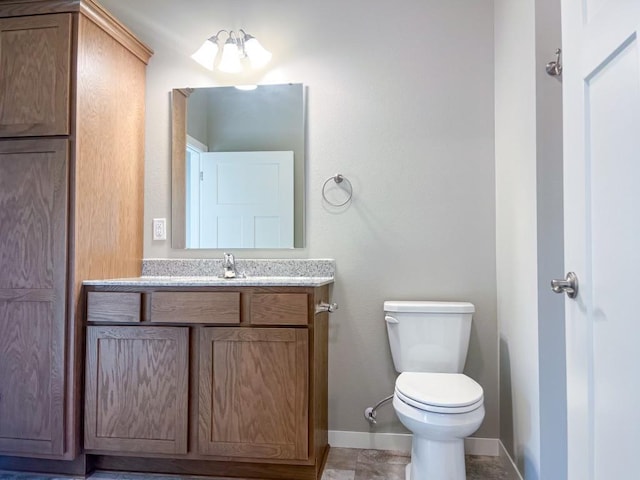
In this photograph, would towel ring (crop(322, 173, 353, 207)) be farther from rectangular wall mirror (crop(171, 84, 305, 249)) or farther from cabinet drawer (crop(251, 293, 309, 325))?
cabinet drawer (crop(251, 293, 309, 325))

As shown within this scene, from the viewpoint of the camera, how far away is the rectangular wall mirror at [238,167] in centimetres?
229

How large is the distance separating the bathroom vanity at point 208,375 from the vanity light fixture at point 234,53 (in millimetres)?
1225

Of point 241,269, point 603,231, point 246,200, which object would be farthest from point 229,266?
point 603,231

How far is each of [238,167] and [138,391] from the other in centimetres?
119

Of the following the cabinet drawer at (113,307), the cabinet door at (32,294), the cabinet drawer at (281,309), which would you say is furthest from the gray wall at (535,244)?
the cabinet door at (32,294)

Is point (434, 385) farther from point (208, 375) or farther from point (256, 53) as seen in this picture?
point (256, 53)

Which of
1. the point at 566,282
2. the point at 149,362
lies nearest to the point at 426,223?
the point at 566,282

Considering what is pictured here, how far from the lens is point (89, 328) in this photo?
1857 millimetres

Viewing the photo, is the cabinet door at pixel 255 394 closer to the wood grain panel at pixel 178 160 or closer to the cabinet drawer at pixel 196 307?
the cabinet drawer at pixel 196 307

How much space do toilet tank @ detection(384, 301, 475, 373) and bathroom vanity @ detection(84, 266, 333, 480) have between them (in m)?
0.42

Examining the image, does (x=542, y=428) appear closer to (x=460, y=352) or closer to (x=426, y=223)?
(x=460, y=352)

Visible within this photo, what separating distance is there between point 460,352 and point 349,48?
163 cm

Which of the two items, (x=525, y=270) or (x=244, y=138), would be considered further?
(x=244, y=138)

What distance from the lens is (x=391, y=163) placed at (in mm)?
2232
